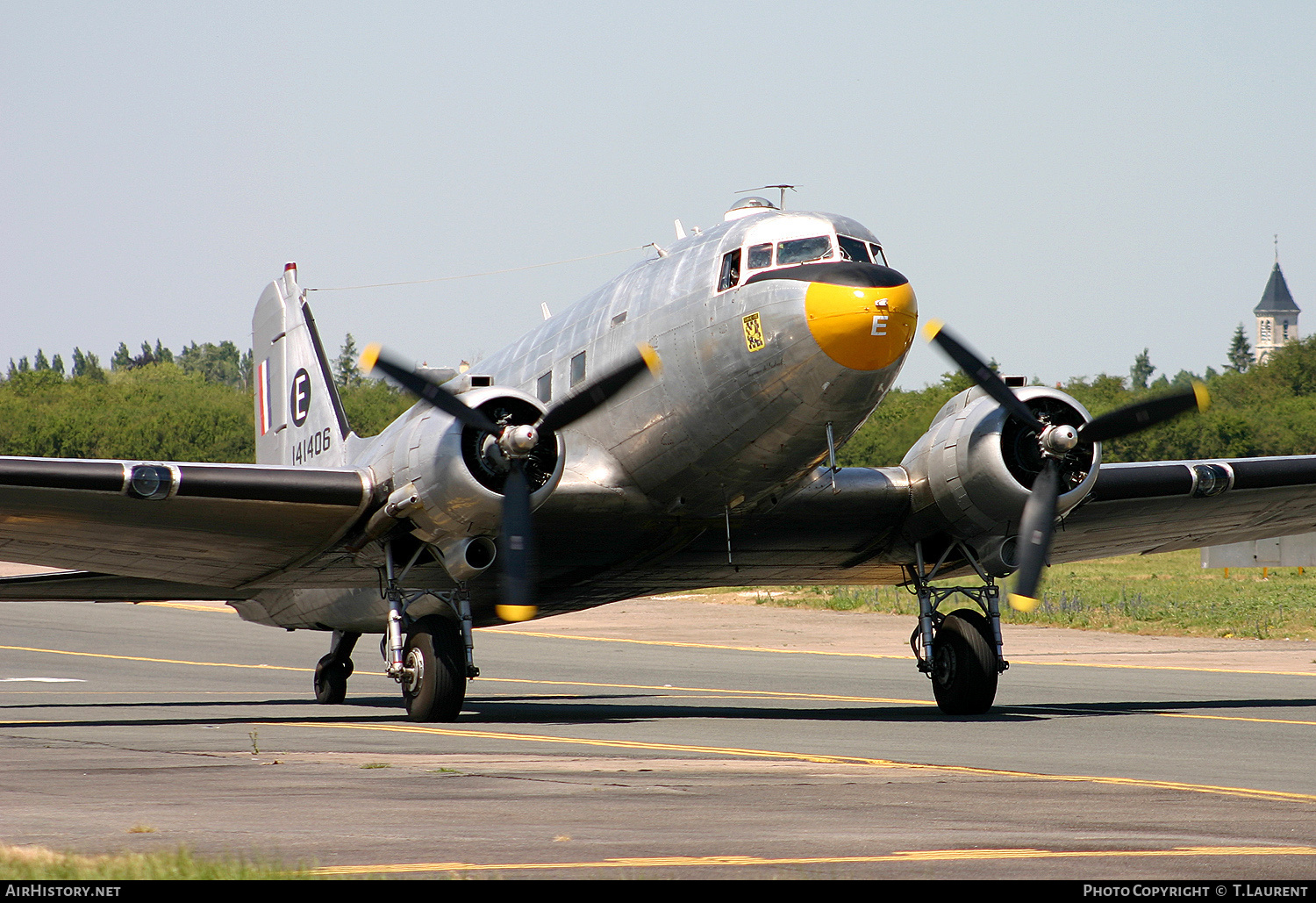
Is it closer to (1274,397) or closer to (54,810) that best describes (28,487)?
(54,810)

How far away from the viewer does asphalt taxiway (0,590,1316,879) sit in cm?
713

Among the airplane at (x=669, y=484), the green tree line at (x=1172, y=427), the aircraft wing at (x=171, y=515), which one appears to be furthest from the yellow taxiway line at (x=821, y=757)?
the green tree line at (x=1172, y=427)

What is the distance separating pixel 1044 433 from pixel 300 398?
11.5 metres

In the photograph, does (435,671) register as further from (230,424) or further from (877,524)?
(230,424)

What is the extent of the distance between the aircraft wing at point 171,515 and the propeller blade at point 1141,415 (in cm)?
816

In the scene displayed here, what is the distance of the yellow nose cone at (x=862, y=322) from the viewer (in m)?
14.2

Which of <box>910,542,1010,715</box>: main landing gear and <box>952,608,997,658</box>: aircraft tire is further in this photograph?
<box>952,608,997,658</box>: aircraft tire

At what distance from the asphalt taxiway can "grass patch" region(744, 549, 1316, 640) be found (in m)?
7.23

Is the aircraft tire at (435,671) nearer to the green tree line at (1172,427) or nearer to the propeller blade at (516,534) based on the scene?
the propeller blade at (516,534)

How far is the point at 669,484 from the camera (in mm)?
16406

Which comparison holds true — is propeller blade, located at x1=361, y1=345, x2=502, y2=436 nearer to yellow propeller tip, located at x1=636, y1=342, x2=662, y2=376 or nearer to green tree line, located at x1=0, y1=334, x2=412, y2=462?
yellow propeller tip, located at x1=636, y1=342, x2=662, y2=376

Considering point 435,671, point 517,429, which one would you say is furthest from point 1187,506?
point 435,671

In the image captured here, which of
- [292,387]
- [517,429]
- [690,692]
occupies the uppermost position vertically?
[292,387]

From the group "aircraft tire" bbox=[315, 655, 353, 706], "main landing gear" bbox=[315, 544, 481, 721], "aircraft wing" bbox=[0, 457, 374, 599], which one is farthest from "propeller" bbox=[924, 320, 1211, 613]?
"aircraft tire" bbox=[315, 655, 353, 706]
